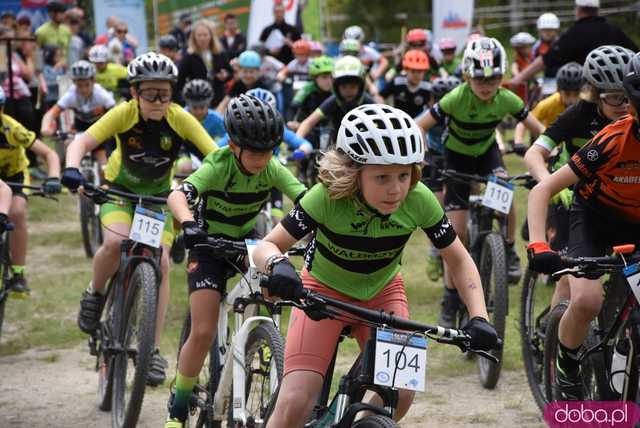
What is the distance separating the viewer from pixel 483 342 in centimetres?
426

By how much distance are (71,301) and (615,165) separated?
6783 millimetres

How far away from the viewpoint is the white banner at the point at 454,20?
71.7ft

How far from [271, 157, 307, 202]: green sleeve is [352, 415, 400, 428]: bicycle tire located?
210cm

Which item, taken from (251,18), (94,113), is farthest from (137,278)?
(251,18)

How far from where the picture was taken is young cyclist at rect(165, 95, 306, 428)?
5.93m

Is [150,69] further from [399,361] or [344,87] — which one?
[344,87]

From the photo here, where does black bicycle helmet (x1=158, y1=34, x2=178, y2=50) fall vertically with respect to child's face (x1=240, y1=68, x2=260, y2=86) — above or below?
above

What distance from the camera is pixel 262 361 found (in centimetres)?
538

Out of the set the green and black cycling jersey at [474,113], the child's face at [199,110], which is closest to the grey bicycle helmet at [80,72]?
the child's face at [199,110]

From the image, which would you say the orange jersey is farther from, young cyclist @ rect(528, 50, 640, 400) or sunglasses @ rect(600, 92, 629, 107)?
sunglasses @ rect(600, 92, 629, 107)

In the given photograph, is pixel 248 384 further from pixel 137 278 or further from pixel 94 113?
pixel 94 113

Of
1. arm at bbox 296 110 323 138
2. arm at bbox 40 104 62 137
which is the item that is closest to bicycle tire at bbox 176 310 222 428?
arm at bbox 296 110 323 138

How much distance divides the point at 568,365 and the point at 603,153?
47.6 inches

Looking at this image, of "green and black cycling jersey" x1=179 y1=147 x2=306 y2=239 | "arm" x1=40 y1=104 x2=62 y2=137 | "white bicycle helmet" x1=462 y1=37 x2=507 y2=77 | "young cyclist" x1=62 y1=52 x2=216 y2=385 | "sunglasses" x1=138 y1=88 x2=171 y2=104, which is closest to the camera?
"green and black cycling jersey" x1=179 y1=147 x2=306 y2=239
